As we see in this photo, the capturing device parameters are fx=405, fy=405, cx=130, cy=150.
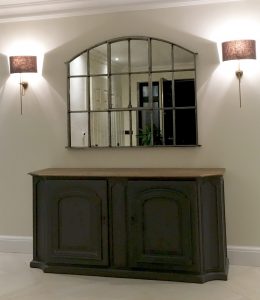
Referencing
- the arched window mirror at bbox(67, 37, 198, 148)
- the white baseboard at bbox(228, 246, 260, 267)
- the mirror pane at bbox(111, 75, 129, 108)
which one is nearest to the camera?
the white baseboard at bbox(228, 246, 260, 267)

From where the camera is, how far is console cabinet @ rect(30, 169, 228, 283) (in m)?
3.10

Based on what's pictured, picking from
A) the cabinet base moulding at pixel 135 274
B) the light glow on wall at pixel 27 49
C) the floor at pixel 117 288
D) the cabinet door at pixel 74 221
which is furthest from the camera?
the light glow on wall at pixel 27 49

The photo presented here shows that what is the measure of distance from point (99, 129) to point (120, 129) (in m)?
0.20

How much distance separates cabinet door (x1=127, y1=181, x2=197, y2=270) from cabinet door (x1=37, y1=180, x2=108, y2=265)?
24 centimetres

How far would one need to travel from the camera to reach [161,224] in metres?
3.16

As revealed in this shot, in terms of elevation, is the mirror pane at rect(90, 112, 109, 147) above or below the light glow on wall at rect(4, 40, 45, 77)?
below

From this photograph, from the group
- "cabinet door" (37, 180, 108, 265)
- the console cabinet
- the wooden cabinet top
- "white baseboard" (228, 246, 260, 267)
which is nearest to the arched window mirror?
the wooden cabinet top

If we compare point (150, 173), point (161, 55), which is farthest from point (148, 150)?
point (161, 55)

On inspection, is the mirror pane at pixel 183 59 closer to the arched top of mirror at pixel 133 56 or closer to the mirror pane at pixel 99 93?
the arched top of mirror at pixel 133 56

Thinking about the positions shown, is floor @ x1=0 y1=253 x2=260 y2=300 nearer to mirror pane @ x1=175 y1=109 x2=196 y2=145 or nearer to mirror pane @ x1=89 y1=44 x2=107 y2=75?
mirror pane @ x1=175 y1=109 x2=196 y2=145

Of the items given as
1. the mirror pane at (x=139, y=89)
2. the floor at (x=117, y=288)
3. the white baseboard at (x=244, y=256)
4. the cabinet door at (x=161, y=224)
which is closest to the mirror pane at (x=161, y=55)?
the mirror pane at (x=139, y=89)

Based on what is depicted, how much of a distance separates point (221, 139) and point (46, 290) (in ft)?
6.18

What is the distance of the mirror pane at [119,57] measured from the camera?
3643 mm

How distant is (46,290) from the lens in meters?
3.00
